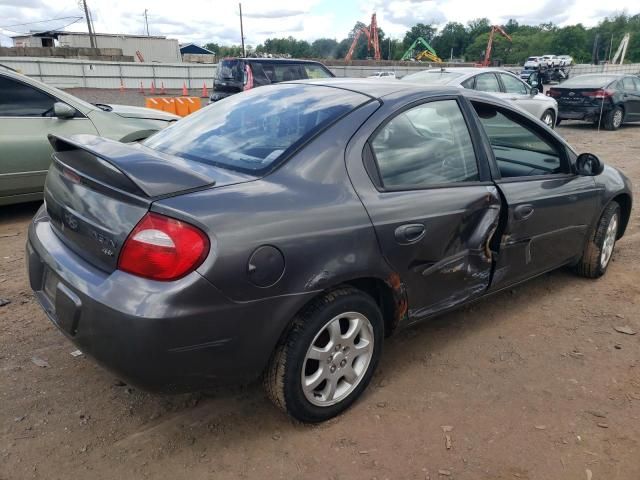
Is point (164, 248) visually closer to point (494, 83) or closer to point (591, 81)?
point (494, 83)

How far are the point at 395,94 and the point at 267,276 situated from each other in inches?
52.4

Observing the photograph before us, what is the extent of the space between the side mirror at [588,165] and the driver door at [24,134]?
Answer: 4714 millimetres

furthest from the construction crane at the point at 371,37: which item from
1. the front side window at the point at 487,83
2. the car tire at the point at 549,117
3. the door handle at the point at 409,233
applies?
the door handle at the point at 409,233

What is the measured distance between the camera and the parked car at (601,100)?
13.7 m

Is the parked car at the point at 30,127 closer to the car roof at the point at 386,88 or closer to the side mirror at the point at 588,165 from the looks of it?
the car roof at the point at 386,88

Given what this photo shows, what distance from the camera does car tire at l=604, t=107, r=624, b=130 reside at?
1379 cm

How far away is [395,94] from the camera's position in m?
2.88

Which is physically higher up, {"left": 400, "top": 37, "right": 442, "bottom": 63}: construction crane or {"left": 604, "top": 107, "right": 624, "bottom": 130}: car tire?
{"left": 400, "top": 37, "right": 442, "bottom": 63}: construction crane

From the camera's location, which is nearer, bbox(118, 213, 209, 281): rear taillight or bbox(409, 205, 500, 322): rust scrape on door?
bbox(118, 213, 209, 281): rear taillight

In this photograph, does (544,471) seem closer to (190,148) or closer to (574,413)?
(574,413)

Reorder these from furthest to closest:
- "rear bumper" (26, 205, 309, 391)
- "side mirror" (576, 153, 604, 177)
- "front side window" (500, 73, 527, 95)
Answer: "front side window" (500, 73, 527, 95), "side mirror" (576, 153, 604, 177), "rear bumper" (26, 205, 309, 391)

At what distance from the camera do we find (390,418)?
2648mm

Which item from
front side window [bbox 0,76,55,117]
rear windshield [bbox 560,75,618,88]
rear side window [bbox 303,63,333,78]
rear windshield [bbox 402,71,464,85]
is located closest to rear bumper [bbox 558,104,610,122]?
rear windshield [bbox 560,75,618,88]

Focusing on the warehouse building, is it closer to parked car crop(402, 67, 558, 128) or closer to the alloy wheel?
parked car crop(402, 67, 558, 128)
